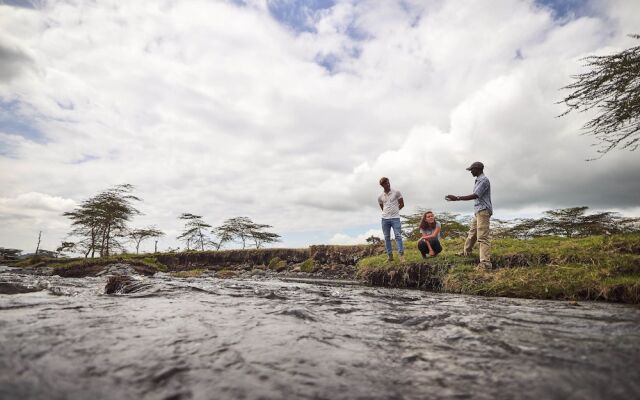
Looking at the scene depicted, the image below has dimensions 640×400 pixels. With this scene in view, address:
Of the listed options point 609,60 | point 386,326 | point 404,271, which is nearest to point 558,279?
point 404,271

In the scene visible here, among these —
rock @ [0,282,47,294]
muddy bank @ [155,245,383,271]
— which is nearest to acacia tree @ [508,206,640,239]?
muddy bank @ [155,245,383,271]

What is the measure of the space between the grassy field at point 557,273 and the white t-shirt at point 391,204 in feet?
5.11

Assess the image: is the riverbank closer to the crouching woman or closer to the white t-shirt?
the crouching woman

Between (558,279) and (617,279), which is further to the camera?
(558,279)

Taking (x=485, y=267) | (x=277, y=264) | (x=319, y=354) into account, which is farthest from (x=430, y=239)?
(x=277, y=264)

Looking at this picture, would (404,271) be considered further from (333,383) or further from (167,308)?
(333,383)

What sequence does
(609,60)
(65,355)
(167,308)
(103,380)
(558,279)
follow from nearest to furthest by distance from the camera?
(103,380), (65,355), (167,308), (558,279), (609,60)

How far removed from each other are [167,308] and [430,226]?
699cm

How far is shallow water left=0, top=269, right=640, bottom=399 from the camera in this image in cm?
170

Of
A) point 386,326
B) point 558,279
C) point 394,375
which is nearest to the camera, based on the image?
point 394,375

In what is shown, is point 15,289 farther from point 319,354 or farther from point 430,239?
point 430,239

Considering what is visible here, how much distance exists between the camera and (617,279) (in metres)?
4.80

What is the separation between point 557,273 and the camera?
222 inches

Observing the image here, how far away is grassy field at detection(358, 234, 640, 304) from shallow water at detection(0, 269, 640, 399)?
123cm
